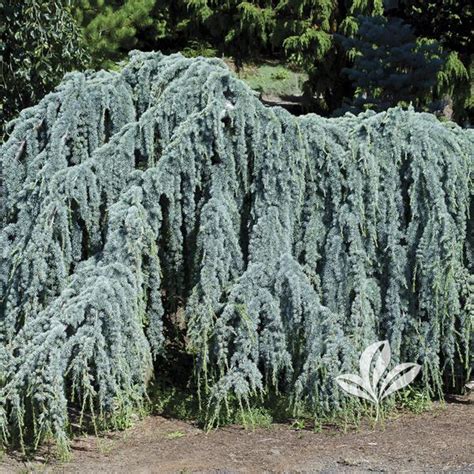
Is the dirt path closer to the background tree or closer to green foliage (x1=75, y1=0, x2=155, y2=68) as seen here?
the background tree

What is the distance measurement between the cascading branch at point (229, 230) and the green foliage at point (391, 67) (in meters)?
2.97

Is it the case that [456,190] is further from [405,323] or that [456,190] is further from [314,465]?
[314,465]

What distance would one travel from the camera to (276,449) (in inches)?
205

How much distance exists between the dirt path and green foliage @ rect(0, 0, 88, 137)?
305cm

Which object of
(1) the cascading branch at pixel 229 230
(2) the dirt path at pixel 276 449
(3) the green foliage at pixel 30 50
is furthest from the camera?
(3) the green foliage at pixel 30 50

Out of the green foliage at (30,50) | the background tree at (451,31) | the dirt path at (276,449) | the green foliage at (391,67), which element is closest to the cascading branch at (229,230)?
the dirt path at (276,449)

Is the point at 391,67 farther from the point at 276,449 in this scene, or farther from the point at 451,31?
the point at 276,449

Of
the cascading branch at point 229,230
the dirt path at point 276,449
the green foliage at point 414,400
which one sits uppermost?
the cascading branch at point 229,230

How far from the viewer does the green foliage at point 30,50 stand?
7324 mm

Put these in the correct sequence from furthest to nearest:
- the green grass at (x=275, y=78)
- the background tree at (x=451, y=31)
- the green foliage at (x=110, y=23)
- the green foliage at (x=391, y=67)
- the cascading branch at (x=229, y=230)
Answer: the green grass at (x=275, y=78), the green foliage at (x=110, y=23), the background tree at (x=451, y=31), the green foliage at (x=391, y=67), the cascading branch at (x=229, y=230)

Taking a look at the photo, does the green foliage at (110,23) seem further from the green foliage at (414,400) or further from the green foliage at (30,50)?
the green foliage at (414,400)

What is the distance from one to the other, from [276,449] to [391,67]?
4664 mm

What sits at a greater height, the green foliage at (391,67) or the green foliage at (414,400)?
the green foliage at (391,67)

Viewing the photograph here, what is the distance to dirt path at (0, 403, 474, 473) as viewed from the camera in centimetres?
495
